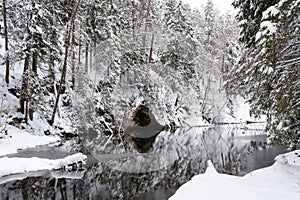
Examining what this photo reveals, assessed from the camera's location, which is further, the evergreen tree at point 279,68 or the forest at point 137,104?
the forest at point 137,104

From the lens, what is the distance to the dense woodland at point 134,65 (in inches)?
283

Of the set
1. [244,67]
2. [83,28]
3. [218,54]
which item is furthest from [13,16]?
[218,54]

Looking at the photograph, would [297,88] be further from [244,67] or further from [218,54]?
[218,54]

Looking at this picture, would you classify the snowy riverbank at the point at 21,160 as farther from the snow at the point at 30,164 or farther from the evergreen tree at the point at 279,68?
the evergreen tree at the point at 279,68

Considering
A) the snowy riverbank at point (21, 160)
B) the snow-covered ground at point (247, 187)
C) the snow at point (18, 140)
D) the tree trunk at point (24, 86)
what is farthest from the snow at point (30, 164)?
the tree trunk at point (24, 86)

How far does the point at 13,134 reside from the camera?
16.1 m

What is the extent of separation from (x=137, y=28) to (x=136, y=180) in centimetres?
1994

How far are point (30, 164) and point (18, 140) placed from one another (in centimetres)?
495

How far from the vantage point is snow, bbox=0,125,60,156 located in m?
14.2

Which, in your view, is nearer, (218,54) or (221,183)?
(221,183)

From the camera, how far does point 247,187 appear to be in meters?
6.38

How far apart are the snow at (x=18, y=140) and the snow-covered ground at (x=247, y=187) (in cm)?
1024

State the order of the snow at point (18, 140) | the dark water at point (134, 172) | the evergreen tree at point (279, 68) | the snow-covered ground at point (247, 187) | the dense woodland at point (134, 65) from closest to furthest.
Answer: the snow-covered ground at point (247, 187), the evergreen tree at point (279, 68), the dense woodland at point (134, 65), the dark water at point (134, 172), the snow at point (18, 140)

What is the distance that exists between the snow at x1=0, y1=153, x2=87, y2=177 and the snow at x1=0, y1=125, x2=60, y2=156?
7.94 ft
